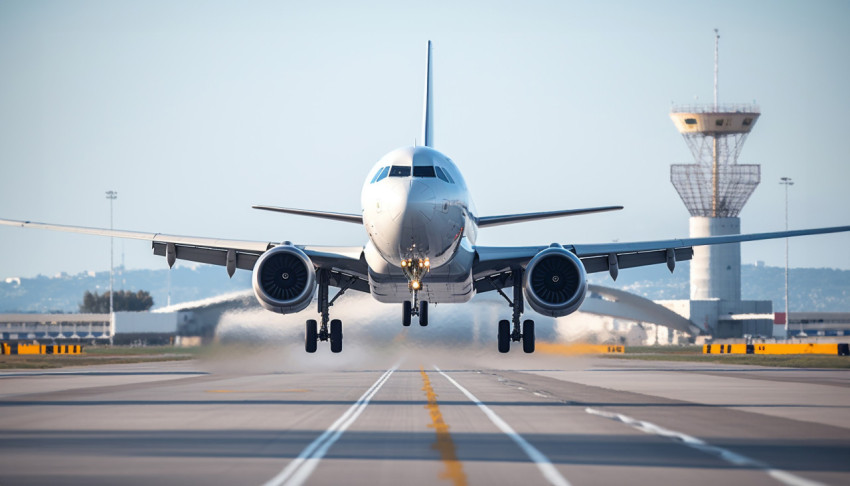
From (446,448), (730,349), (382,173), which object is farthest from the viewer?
(730,349)

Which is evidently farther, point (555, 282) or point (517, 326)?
Answer: point (517, 326)

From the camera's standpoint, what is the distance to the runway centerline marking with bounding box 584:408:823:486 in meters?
14.9

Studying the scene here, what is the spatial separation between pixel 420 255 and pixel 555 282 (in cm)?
615

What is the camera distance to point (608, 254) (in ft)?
137

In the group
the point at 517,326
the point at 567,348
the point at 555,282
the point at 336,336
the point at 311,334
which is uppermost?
the point at 555,282

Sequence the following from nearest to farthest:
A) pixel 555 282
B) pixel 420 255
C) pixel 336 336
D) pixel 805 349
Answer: pixel 420 255 < pixel 555 282 < pixel 336 336 < pixel 805 349

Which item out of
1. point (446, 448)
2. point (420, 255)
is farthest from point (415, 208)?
point (446, 448)

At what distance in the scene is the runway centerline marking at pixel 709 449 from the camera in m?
14.9

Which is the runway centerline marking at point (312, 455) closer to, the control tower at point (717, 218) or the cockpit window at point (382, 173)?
the cockpit window at point (382, 173)

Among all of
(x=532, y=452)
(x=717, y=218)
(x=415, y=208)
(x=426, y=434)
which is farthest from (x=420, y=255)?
(x=717, y=218)

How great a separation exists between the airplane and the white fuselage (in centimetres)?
4

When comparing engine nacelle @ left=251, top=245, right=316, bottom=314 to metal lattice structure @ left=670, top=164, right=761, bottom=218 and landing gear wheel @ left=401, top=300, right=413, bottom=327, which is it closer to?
landing gear wheel @ left=401, top=300, right=413, bottom=327

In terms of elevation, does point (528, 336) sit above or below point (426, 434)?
above

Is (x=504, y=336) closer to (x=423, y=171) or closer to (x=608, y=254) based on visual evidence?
(x=608, y=254)
